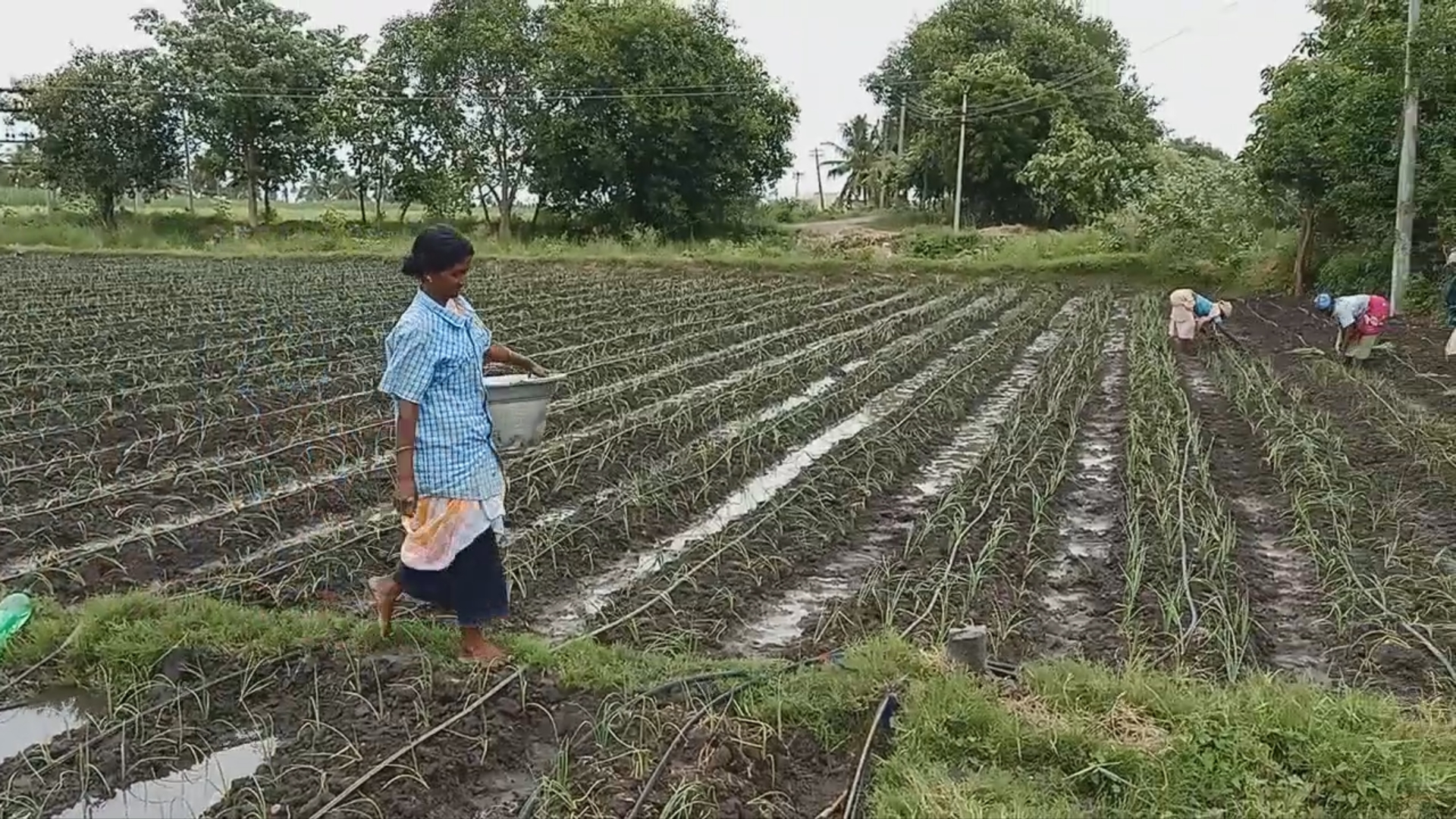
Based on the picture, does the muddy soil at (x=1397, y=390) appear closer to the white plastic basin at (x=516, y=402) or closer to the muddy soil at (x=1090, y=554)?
the muddy soil at (x=1090, y=554)

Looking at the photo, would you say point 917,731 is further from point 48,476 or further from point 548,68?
point 548,68

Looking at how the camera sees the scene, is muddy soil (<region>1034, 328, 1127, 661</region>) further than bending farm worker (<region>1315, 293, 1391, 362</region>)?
No

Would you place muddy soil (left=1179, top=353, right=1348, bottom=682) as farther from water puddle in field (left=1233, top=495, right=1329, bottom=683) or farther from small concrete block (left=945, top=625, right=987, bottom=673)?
small concrete block (left=945, top=625, right=987, bottom=673)

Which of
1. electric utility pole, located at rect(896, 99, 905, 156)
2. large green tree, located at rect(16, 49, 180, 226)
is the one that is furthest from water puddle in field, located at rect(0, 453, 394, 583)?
electric utility pole, located at rect(896, 99, 905, 156)

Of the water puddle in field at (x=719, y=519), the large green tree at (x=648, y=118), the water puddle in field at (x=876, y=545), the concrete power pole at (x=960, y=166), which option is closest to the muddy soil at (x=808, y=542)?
the water puddle in field at (x=876, y=545)

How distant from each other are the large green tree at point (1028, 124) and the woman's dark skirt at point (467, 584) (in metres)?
25.9

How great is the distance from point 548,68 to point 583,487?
25.3 metres

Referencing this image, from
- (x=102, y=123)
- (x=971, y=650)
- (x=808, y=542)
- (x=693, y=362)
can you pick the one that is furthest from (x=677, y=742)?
(x=102, y=123)

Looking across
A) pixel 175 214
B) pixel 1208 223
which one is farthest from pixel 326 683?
pixel 175 214

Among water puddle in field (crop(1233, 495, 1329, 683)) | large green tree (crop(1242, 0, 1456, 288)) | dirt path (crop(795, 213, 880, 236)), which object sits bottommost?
water puddle in field (crop(1233, 495, 1329, 683))

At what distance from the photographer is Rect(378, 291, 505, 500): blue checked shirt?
11.4 feet

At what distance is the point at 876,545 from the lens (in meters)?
5.46

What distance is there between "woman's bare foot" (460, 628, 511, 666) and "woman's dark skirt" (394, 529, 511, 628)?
1.3 inches

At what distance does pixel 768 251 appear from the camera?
2569cm
